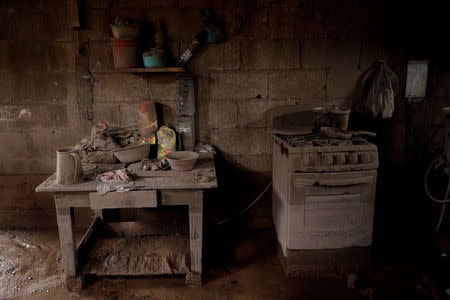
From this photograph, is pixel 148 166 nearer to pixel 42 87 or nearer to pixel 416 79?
pixel 42 87

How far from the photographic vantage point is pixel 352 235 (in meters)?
2.78

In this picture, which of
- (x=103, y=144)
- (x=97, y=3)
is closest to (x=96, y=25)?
(x=97, y=3)

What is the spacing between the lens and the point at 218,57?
3279 mm

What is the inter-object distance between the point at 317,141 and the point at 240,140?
88 cm

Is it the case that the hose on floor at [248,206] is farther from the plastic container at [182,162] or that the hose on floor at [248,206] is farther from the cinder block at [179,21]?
the cinder block at [179,21]

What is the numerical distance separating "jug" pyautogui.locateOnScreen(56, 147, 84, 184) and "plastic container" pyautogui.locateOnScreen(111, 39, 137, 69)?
0.96 meters

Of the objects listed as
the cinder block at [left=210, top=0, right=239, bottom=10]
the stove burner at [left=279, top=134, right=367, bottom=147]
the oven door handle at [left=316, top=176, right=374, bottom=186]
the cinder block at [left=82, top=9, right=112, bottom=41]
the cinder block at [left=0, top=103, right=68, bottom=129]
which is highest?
the cinder block at [left=210, top=0, right=239, bottom=10]

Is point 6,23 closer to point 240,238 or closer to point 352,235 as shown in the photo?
point 240,238

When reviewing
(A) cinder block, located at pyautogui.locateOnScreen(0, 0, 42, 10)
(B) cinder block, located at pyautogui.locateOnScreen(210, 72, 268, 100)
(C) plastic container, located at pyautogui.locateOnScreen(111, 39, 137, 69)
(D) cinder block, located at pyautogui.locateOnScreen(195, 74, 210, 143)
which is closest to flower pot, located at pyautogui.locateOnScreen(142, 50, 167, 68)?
(C) plastic container, located at pyautogui.locateOnScreen(111, 39, 137, 69)

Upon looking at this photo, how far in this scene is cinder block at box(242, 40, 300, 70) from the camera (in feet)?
10.7

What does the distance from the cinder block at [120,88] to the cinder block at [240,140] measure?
2.56 ft

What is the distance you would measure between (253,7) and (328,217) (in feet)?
6.42

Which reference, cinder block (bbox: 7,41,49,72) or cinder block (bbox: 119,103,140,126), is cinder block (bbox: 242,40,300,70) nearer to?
cinder block (bbox: 119,103,140,126)

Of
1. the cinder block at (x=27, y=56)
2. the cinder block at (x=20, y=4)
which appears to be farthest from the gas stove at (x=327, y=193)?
the cinder block at (x=20, y=4)
